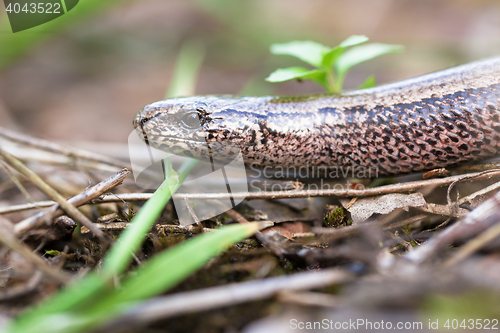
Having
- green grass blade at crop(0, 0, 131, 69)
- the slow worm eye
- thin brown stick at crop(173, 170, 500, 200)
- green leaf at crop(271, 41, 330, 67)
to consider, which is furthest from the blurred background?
thin brown stick at crop(173, 170, 500, 200)

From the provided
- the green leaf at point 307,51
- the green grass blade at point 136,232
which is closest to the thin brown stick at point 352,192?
the green grass blade at point 136,232

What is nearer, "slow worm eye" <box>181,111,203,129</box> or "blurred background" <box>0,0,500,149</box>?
"slow worm eye" <box>181,111,203,129</box>

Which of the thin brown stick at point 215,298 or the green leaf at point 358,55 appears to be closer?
the thin brown stick at point 215,298

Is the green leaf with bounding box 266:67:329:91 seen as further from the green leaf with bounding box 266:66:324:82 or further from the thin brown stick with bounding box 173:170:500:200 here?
the thin brown stick with bounding box 173:170:500:200

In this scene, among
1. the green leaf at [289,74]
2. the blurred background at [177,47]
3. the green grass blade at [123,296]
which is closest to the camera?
the green grass blade at [123,296]

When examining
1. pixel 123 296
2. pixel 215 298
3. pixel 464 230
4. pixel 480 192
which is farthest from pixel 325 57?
pixel 123 296

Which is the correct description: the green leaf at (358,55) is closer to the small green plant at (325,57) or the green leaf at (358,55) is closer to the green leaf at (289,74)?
the small green plant at (325,57)
